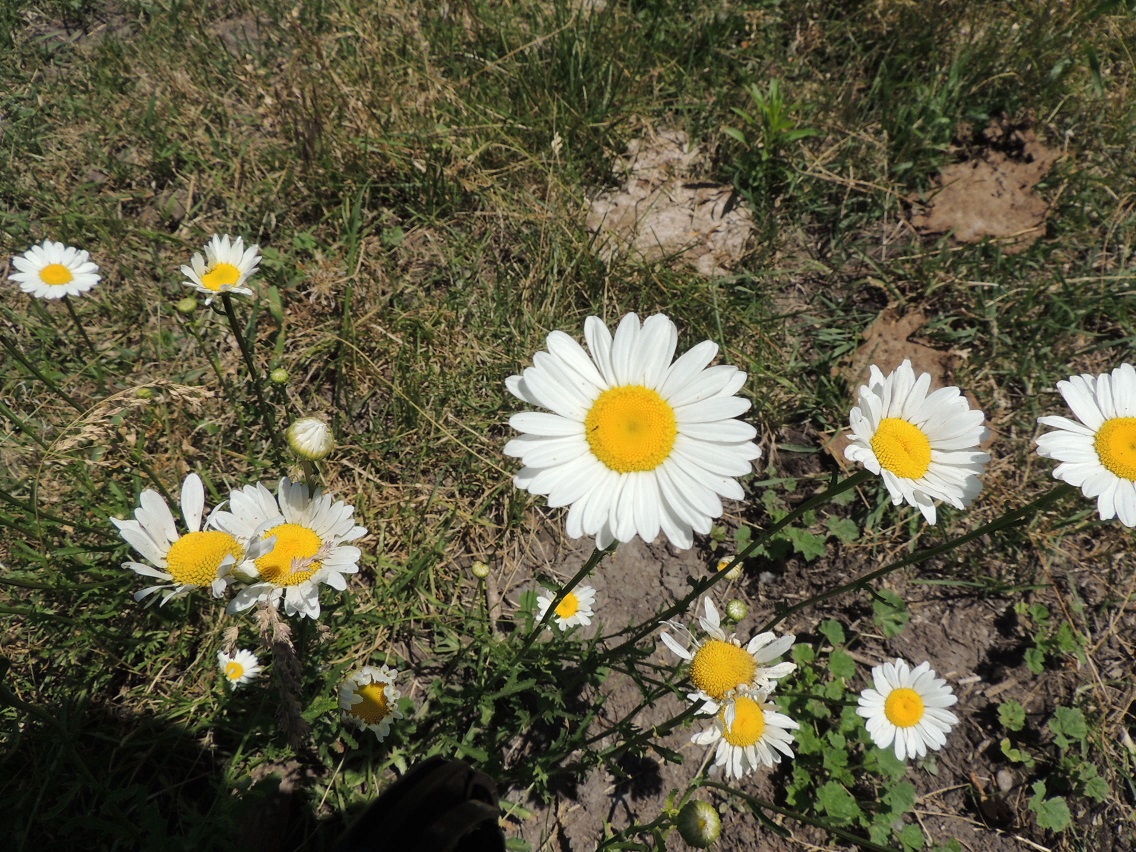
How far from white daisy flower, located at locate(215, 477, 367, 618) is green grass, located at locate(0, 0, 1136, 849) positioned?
0.45m

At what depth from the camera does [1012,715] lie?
2611mm

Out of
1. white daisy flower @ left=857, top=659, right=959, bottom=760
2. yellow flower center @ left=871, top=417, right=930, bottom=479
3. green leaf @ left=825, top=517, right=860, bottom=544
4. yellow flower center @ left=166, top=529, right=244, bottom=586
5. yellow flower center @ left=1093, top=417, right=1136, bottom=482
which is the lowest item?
yellow flower center @ left=166, top=529, right=244, bottom=586

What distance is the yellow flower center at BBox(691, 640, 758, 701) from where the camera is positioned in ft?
6.68

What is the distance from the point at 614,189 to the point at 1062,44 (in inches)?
96.3

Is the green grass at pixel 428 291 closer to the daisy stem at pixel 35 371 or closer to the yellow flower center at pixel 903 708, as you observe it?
the daisy stem at pixel 35 371

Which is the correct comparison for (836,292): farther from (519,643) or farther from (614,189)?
(519,643)

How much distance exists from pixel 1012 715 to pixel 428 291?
2993 mm

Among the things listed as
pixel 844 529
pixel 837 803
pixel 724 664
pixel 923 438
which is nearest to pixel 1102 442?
pixel 923 438

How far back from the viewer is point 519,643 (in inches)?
98.3

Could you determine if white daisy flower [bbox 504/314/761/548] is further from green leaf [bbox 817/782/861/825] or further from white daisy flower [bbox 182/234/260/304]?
white daisy flower [bbox 182/234/260/304]

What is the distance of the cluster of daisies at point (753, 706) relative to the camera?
6.73 ft

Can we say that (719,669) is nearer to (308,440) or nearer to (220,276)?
(308,440)

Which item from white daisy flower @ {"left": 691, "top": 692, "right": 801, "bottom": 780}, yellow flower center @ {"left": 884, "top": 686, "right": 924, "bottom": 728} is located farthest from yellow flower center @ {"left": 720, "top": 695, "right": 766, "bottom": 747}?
yellow flower center @ {"left": 884, "top": 686, "right": 924, "bottom": 728}

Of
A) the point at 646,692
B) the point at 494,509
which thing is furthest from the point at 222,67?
the point at 646,692
